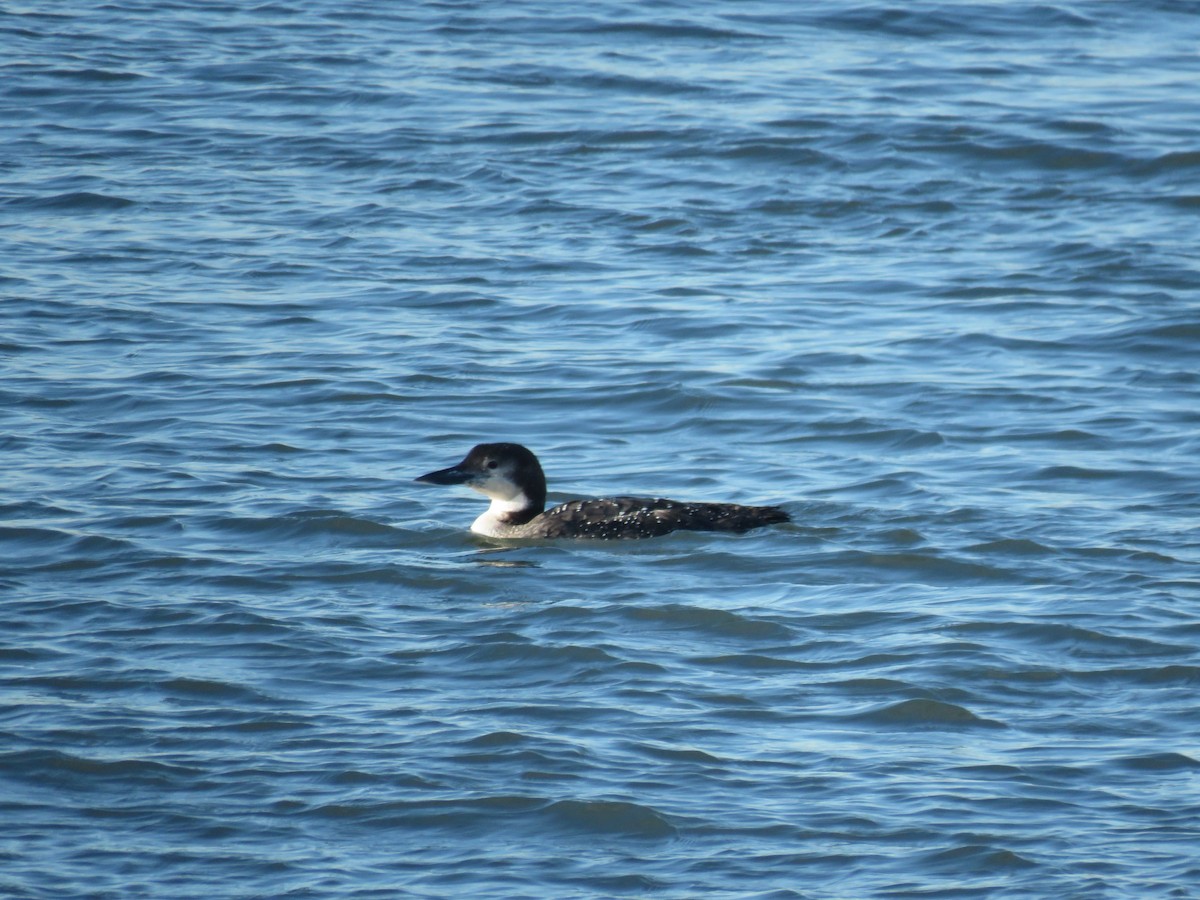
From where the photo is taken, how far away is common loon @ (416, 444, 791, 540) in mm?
9562

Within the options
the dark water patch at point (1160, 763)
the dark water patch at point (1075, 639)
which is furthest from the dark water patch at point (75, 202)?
the dark water patch at point (1160, 763)

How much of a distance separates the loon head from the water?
26 cm

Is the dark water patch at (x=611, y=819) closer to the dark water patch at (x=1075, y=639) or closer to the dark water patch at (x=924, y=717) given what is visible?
the dark water patch at (x=924, y=717)

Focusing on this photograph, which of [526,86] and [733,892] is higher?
[526,86]

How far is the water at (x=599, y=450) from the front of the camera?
260 inches

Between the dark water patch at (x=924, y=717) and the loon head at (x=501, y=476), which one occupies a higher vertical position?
the loon head at (x=501, y=476)

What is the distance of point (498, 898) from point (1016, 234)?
10.3 metres

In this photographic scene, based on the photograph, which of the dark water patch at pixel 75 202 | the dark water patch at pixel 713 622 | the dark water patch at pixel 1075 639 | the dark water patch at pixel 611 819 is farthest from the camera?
the dark water patch at pixel 75 202

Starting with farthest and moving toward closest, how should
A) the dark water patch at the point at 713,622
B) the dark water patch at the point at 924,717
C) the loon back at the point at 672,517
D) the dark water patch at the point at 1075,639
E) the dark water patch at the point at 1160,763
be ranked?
the loon back at the point at 672,517 → the dark water patch at the point at 713,622 → the dark water patch at the point at 1075,639 → the dark water patch at the point at 924,717 → the dark water patch at the point at 1160,763

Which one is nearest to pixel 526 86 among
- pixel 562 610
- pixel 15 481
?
pixel 15 481

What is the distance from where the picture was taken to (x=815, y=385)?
12164mm

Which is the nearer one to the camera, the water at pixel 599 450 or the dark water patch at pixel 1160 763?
the water at pixel 599 450

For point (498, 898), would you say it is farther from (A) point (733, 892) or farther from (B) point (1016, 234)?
(B) point (1016, 234)

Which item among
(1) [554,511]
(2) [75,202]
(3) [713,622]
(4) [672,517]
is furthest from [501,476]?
(2) [75,202]
